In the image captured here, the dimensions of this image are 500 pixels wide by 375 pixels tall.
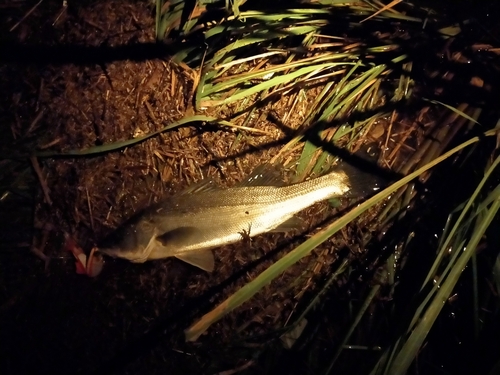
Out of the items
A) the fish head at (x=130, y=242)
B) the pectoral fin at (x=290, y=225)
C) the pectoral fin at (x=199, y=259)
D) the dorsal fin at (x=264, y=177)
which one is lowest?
the pectoral fin at (x=199, y=259)

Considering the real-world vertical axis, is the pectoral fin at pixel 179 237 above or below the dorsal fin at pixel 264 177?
below

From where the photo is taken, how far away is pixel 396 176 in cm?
285

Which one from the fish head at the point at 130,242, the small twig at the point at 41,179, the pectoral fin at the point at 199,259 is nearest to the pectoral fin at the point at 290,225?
the pectoral fin at the point at 199,259

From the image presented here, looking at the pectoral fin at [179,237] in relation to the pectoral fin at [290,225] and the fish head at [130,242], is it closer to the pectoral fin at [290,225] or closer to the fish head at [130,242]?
the fish head at [130,242]

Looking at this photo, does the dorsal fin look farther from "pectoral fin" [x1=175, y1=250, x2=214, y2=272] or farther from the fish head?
the fish head

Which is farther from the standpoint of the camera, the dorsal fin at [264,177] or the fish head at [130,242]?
the dorsal fin at [264,177]

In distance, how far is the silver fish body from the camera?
2758 mm

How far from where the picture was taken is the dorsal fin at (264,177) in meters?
2.85

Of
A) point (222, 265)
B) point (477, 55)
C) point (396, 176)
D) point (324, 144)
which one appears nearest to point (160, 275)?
point (222, 265)

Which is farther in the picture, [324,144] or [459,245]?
[324,144]

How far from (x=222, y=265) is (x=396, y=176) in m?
1.20

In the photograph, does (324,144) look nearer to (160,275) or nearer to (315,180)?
(315,180)

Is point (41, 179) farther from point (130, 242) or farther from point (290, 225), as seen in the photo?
point (290, 225)

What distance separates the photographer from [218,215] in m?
2.78
